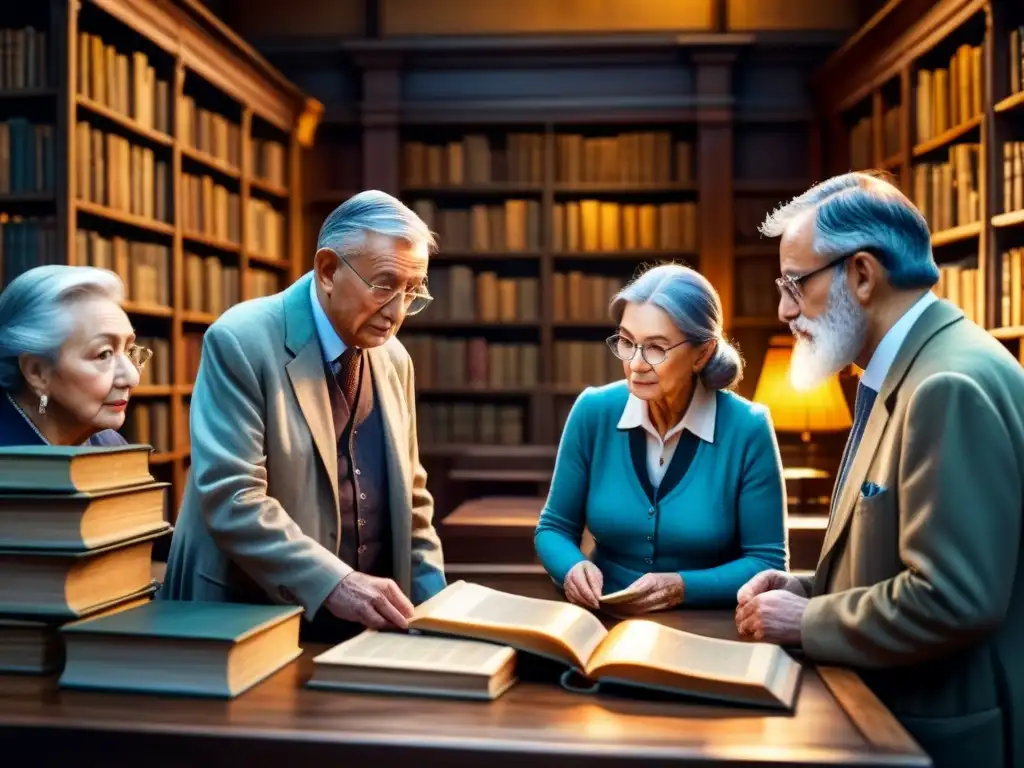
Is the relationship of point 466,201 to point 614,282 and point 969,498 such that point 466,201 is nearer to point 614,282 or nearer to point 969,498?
point 614,282

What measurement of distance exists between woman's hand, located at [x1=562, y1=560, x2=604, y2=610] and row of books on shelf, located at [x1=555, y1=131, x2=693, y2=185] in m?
4.71

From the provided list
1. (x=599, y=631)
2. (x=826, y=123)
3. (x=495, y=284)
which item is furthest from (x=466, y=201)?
(x=599, y=631)

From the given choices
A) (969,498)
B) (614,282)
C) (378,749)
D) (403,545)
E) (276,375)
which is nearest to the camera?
(378,749)

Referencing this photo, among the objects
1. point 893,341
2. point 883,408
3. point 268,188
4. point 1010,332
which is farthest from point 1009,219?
point 268,188

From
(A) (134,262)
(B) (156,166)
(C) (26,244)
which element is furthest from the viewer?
(B) (156,166)

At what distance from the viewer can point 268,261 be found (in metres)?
6.29

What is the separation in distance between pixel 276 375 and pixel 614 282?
15.6 ft

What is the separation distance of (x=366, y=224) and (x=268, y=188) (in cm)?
453

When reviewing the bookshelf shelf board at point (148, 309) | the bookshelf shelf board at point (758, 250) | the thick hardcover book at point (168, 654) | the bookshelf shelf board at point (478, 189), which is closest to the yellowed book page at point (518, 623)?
the thick hardcover book at point (168, 654)

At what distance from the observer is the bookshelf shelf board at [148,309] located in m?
4.52

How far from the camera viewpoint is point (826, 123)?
6.48 m

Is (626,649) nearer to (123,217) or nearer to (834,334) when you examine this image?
(834,334)

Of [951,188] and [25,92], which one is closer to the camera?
[25,92]

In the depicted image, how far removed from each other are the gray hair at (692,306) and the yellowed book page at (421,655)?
977mm
